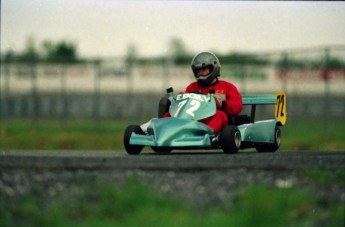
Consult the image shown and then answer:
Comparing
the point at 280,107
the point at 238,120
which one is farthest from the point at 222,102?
the point at 280,107

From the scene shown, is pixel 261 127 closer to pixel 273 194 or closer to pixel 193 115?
pixel 193 115

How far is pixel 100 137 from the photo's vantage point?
25.3 m

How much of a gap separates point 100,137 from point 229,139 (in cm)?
1240

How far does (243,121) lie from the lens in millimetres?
14594

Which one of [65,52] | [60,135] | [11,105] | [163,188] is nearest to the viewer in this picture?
[163,188]

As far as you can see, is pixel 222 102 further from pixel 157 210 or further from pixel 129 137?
pixel 157 210

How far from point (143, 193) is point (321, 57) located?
677 inches

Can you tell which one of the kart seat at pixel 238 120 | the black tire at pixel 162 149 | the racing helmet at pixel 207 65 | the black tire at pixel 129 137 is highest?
the racing helmet at pixel 207 65

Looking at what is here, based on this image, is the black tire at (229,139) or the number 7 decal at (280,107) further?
the number 7 decal at (280,107)

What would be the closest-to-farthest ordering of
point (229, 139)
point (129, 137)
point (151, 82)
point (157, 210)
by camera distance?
point (157, 210), point (229, 139), point (129, 137), point (151, 82)

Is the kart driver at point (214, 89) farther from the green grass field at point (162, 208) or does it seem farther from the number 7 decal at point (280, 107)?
the green grass field at point (162, 208)

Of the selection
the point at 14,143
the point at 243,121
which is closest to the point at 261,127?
the point at 243,121

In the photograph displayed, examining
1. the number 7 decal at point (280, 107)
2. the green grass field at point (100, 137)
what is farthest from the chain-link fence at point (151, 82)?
the number 7 decal at point (280, 107)

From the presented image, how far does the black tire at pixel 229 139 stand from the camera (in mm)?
13227
